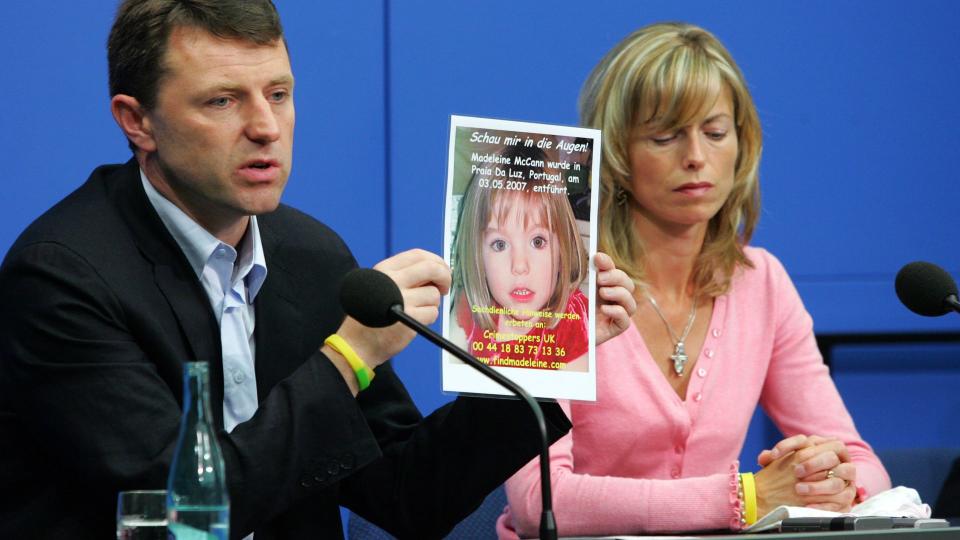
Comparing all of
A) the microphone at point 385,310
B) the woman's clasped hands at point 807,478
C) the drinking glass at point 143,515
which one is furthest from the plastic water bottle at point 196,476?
the woman's clasped hands at point 807,478

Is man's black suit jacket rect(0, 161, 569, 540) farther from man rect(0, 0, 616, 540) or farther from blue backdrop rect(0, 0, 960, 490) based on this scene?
blue backdrop rect(0, 0, 960, 490)

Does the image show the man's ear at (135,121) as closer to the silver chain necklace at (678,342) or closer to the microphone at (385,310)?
the microphone at (385,310)

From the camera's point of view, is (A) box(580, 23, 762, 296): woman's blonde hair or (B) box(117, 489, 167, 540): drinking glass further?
(A) box(580, 23, 762, 296): woman's blonde hair

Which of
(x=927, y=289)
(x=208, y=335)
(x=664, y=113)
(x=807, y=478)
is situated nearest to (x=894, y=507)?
(x=807, y=478)

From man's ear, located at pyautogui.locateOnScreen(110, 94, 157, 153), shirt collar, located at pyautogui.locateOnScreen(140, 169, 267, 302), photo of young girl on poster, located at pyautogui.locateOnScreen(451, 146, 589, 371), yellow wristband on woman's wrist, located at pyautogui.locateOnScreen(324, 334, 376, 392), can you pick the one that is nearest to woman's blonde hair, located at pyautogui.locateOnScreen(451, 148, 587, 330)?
photo of young girl on poster, located at pyautogui.locateOnScreen(451, 146, 589, 371)

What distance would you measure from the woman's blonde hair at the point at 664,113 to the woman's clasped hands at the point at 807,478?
0.46 meters

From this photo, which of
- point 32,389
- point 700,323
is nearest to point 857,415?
point 700,323

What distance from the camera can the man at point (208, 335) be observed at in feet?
5.57

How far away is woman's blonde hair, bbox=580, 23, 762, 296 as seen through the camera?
7.90 feet

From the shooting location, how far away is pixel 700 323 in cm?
250

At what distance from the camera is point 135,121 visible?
1905mm

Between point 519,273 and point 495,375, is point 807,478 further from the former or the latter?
point 495,375

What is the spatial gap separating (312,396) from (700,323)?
999 millimetres

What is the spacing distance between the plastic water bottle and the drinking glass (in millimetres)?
36
